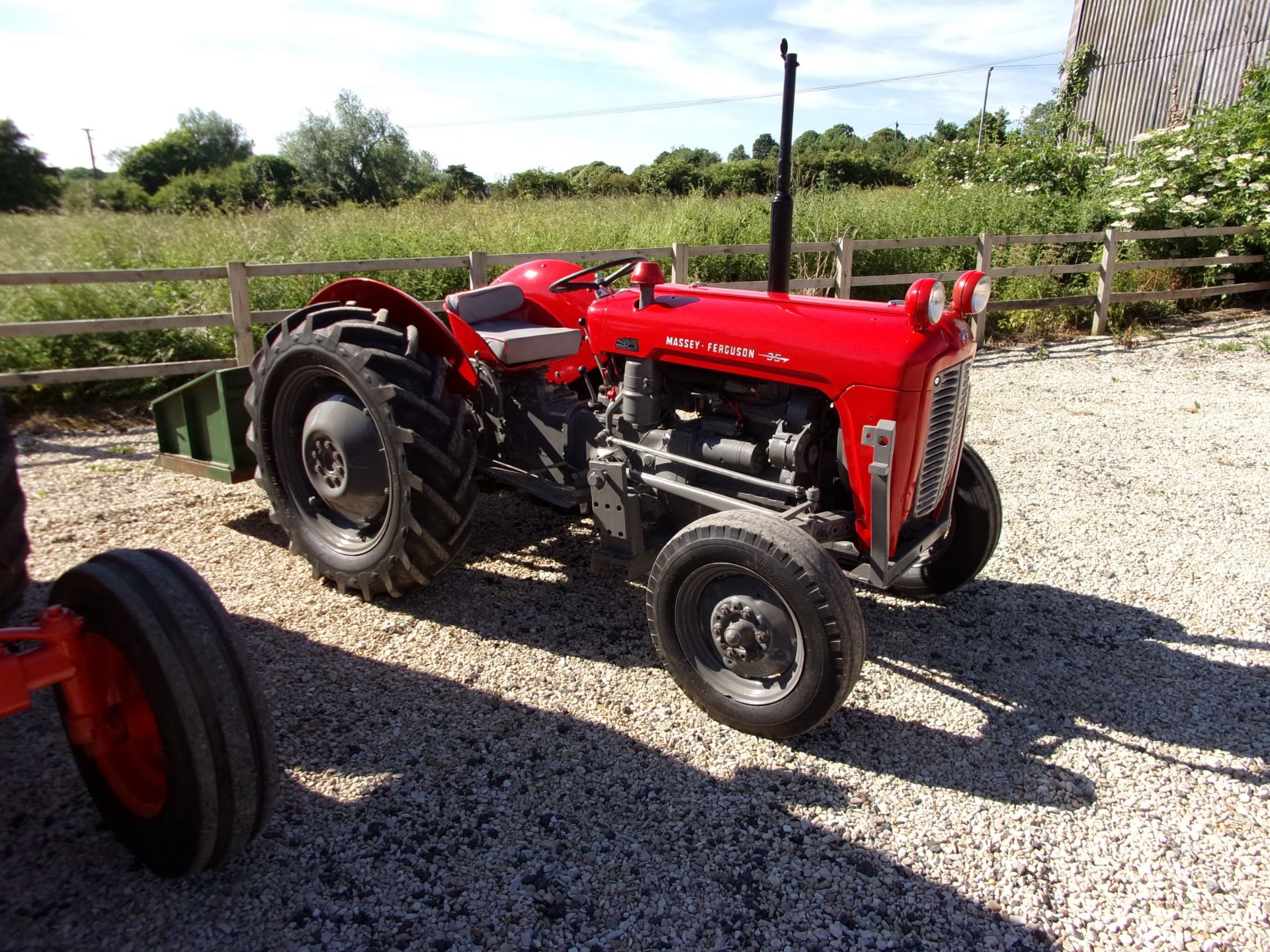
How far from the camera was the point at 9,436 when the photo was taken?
198cm

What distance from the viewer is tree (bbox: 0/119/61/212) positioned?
64.1 feet

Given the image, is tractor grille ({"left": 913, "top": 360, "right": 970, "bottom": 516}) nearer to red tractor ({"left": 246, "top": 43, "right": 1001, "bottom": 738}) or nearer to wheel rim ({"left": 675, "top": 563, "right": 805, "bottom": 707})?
red tractor ({"left": 246, "top": 43, "right": 1001, "bottom": 738})

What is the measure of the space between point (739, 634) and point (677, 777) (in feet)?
1.53

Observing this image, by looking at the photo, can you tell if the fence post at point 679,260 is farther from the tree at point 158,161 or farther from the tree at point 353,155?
the tree at point 158,161

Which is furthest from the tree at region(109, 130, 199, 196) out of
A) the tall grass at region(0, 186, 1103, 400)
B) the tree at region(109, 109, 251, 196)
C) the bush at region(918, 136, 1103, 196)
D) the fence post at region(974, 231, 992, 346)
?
the fence post at region(974, 231, 992, 346)

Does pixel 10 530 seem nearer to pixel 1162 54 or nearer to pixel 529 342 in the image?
pixel 529 342

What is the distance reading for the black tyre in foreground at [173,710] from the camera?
69.3 inches

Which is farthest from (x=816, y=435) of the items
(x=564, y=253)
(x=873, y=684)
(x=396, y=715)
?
(x=564, y=253)

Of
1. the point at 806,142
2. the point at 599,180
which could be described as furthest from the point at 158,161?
the point at 806,142

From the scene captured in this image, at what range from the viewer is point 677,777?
8.00 feet

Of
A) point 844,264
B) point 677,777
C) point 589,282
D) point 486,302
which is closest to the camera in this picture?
point 677,777

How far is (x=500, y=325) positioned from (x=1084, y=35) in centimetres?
1845

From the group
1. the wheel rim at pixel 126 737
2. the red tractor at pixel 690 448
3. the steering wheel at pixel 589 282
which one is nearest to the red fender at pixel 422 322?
the red tractor at pixel 690 448

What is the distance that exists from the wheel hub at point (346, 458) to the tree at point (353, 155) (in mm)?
21349
